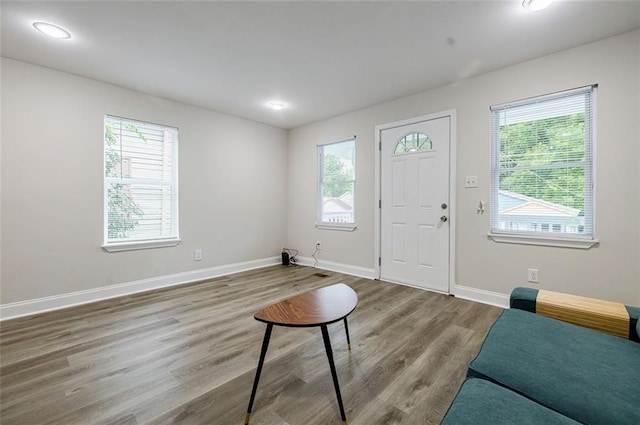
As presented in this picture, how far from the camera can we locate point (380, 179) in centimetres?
399

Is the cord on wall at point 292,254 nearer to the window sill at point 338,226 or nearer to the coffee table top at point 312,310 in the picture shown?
the window sill at point 338,226

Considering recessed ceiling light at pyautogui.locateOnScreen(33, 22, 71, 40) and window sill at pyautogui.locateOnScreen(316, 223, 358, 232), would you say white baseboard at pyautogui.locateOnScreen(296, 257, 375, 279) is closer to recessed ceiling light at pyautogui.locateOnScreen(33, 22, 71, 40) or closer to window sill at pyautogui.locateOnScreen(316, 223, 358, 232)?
window sill at pyautogui.locateOnScreen(316, 223, 358, 232)

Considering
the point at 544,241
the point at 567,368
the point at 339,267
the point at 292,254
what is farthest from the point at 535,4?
the point at 292,254

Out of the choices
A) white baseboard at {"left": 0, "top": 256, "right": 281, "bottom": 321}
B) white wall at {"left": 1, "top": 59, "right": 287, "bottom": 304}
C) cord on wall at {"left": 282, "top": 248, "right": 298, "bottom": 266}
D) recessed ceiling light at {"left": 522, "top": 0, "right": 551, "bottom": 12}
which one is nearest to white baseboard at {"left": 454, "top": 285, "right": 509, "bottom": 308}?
recessed ceiling light at {"left": 522, "top": 0, "right": 551, "bottom": 12}

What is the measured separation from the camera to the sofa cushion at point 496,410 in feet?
2.66

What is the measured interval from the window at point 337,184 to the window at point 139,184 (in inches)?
89.9

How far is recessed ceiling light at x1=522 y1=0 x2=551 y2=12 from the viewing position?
1.96 meters

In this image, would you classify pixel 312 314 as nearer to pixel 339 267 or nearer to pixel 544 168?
pixel 544 168

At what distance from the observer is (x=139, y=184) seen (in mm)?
3523

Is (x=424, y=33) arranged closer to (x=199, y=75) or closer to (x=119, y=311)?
(x=199, y=75)

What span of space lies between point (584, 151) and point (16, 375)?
4.74 meters

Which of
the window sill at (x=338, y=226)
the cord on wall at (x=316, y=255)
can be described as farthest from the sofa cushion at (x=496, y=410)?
the cord on wall at (x=316, y=255)

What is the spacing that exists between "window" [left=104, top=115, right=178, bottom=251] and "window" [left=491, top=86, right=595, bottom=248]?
407cm

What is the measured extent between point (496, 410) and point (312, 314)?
87cm
